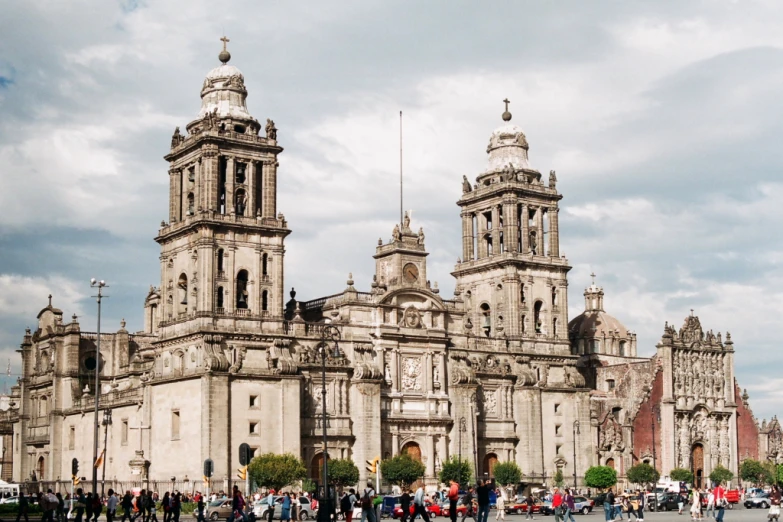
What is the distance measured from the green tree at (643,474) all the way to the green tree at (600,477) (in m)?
6.92

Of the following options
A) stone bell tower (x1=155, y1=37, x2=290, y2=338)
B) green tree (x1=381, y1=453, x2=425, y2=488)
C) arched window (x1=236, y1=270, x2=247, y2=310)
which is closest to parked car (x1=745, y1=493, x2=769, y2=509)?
green tree (x1=381, y1=453, x2=425, y2=488)

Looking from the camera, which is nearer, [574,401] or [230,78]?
[230,78]

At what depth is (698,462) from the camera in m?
111

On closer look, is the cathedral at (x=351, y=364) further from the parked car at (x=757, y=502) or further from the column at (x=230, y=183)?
the parked car at (x=757, y=502)

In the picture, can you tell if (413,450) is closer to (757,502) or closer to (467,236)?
(467,236)

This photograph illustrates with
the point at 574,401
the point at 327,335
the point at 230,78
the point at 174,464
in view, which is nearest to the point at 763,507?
the point at 574,401

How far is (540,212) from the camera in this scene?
104 metres

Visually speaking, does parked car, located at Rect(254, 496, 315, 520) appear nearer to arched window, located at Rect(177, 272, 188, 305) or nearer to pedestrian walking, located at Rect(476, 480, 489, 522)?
arched window, located at Rect(177, 272, 188, 305)

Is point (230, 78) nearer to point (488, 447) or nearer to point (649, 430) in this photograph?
point (488, 447)

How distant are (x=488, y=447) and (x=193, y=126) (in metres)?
31.8

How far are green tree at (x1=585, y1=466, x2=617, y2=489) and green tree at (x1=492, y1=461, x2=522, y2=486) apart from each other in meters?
5.97

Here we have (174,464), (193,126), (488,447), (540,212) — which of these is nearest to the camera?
(174,464)

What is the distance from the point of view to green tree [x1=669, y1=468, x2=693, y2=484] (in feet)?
345

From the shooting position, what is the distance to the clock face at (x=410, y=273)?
310ft
